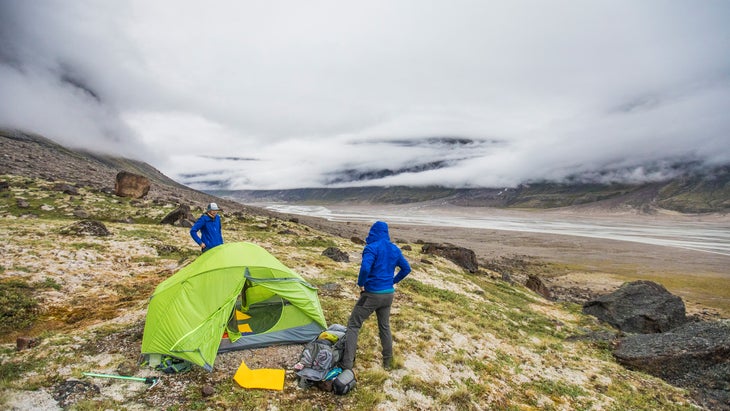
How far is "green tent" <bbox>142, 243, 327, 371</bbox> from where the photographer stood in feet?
24.8

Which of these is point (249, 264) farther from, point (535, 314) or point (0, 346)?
point (535, 314)

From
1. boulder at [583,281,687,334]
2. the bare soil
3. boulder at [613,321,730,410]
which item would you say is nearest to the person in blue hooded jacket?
boulder at [613,321,730,410]

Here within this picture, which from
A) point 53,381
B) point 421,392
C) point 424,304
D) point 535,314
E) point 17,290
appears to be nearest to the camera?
point 53,381

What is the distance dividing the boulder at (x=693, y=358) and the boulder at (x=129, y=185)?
49.7 metres

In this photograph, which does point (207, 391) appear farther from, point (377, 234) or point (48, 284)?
point (48, 284)

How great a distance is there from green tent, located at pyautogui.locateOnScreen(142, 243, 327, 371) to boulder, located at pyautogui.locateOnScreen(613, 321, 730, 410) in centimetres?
1180

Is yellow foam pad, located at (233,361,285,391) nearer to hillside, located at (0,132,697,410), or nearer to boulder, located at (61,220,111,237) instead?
hillside, located at (0,132,697,410)

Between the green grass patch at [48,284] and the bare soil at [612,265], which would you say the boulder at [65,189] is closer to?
the green grass patch at [48,284]

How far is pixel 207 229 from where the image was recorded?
449 inches

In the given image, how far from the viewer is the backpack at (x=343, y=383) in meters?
6.86

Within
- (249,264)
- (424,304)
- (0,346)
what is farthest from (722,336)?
(0,346)

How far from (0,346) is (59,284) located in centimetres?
557

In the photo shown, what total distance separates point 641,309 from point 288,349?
70.8 feet

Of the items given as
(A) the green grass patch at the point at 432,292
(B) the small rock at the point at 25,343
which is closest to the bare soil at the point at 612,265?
(A) the green grass patch at the point at 432,292
